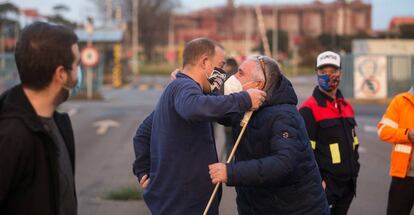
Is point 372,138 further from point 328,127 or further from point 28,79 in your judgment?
point 28,79

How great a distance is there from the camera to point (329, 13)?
10931 cm

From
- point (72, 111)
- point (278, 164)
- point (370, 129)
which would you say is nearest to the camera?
point (278, 164)

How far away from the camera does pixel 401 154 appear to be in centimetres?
527

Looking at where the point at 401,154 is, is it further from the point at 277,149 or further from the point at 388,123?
the point at 277,149

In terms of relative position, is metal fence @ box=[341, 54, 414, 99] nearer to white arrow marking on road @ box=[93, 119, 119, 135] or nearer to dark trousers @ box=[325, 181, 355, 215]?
white arrow marking on road @ box=[93, 119, 119, 135]

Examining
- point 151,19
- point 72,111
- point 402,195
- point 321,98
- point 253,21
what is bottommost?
point 72,111

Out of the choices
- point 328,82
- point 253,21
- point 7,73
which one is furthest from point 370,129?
point 253,21

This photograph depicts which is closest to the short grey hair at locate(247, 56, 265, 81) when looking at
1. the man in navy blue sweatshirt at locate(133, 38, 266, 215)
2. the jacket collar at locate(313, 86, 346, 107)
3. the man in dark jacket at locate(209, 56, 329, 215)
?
the man in dark jacket at locate(209, 56, 329, 215)

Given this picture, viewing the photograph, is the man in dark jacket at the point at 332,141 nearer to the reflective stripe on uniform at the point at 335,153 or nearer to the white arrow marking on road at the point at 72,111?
the reflective stripe on uniform at the point at 335,153

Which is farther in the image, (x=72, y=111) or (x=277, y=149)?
(x=72, y=111)

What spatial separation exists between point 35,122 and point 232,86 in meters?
1.37

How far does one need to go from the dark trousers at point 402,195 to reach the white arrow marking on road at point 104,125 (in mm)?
12529

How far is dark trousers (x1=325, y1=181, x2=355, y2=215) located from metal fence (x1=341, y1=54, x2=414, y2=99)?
23.3 metres

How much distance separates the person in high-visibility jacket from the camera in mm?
5211
